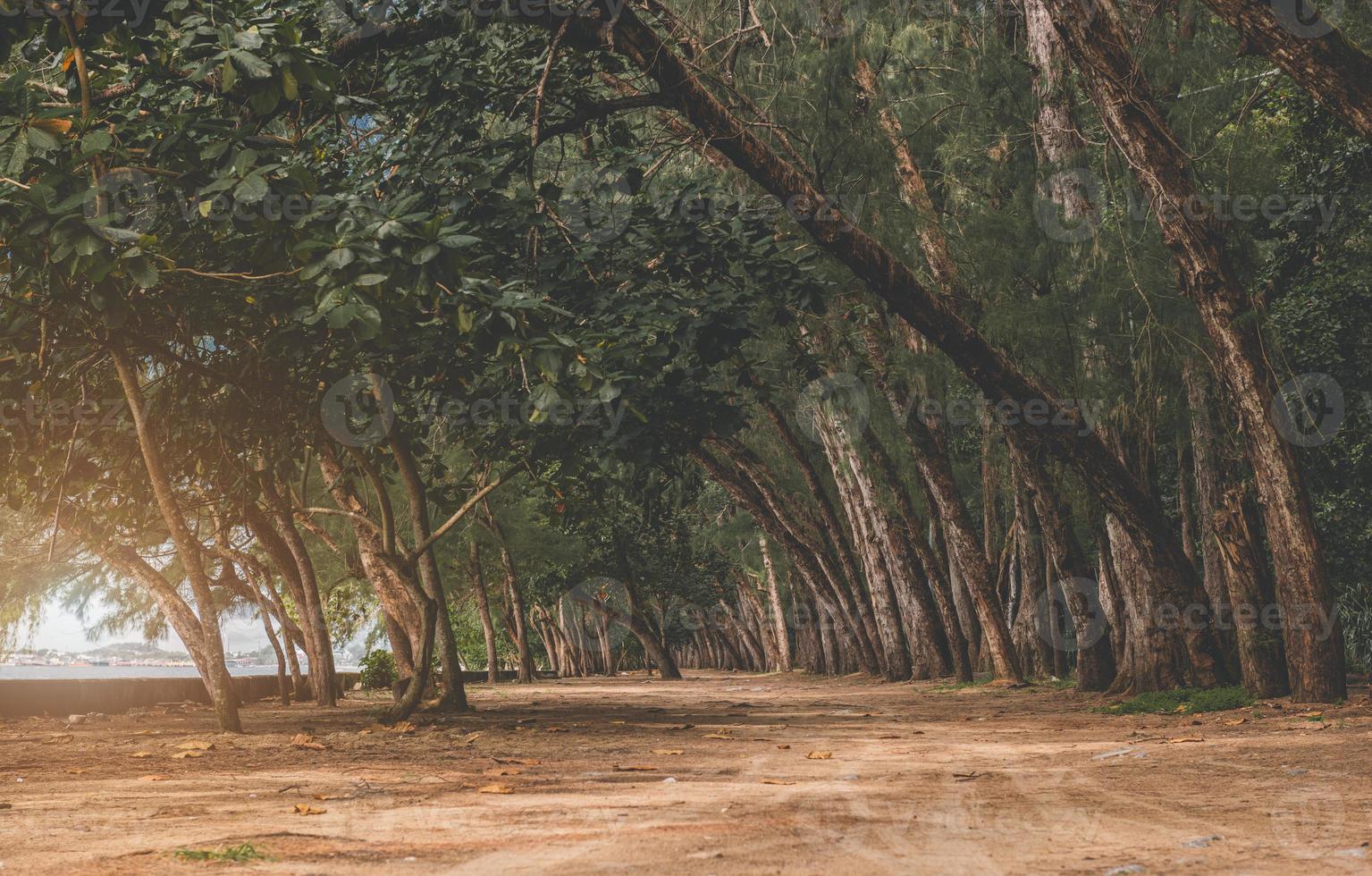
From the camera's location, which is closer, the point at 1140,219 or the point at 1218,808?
the point at 1218,808

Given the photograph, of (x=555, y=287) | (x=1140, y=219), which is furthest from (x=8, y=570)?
(x=1140, y=219)

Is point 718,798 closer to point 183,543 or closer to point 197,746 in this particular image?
point 197,746

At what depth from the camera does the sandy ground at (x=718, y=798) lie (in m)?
3.87

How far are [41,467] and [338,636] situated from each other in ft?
80.9

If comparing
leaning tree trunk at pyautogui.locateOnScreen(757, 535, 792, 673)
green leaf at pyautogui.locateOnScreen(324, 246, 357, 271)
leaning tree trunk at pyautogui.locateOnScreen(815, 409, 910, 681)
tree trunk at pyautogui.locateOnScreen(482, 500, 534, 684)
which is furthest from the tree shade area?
leaning tree trunk at pyautogui.locateOnScreen(757, 535, 792, 673)

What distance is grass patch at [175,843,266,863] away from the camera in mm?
3754

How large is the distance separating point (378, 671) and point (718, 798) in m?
21.6

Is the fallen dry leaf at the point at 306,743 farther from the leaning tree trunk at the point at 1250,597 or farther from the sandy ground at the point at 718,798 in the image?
the leaning tree trunk at the point at 1250,597

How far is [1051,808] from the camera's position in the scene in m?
4.98

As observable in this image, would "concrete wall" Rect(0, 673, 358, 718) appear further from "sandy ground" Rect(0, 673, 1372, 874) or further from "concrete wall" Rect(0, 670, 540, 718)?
"sandy ground" Rect(0, 673, 1372, 874)

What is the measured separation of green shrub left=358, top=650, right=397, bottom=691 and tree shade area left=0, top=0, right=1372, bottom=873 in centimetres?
841

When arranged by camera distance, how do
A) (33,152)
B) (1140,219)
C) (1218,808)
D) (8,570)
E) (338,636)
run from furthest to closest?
(338,636)
(8,570)
(1140,219)
(33,152)
(1218,808)

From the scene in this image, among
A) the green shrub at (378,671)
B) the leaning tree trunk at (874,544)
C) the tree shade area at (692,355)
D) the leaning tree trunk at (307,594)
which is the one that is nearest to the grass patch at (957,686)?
the tree shade area at (692,355)

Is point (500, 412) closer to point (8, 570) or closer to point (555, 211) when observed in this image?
point (555, 211)
